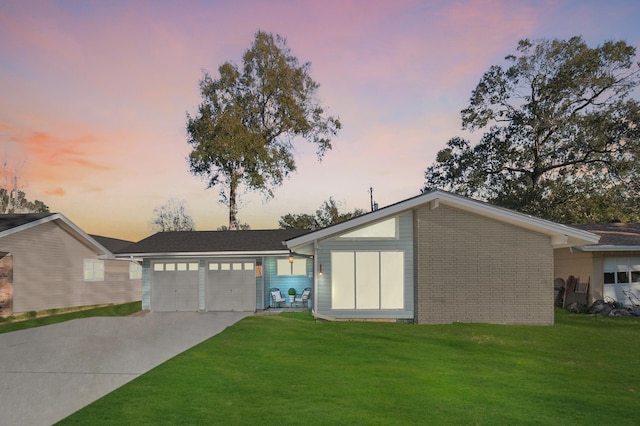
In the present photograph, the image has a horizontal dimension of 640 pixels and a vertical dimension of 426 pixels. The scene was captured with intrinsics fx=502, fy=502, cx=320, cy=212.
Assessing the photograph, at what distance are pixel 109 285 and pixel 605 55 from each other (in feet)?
111

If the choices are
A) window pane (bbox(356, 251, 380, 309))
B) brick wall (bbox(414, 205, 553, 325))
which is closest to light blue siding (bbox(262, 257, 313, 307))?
window pane (bbox(356, 251, 380, 309))

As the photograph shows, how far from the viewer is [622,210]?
35.6 metres

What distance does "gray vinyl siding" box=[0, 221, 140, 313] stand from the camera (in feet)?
64.7

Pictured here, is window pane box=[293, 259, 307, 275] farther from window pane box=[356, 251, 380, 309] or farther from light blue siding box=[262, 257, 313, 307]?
window pane box=[356, 251, 380, 309]

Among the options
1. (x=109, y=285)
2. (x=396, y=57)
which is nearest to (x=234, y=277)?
(x=109, y=285)

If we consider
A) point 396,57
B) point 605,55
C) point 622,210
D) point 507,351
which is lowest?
point 507,351

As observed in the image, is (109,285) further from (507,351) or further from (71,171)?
(507,351)

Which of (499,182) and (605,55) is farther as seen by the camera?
(499,182)

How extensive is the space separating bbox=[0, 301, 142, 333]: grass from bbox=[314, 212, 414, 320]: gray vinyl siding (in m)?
9.62

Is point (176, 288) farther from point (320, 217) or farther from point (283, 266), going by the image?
point (320, 217)

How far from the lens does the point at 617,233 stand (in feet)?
71.3

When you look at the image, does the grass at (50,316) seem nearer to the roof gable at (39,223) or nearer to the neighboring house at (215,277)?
the neighboring house at (215,277)

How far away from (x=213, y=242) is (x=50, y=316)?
724 centimetres

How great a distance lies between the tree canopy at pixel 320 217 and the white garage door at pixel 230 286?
28.8m
